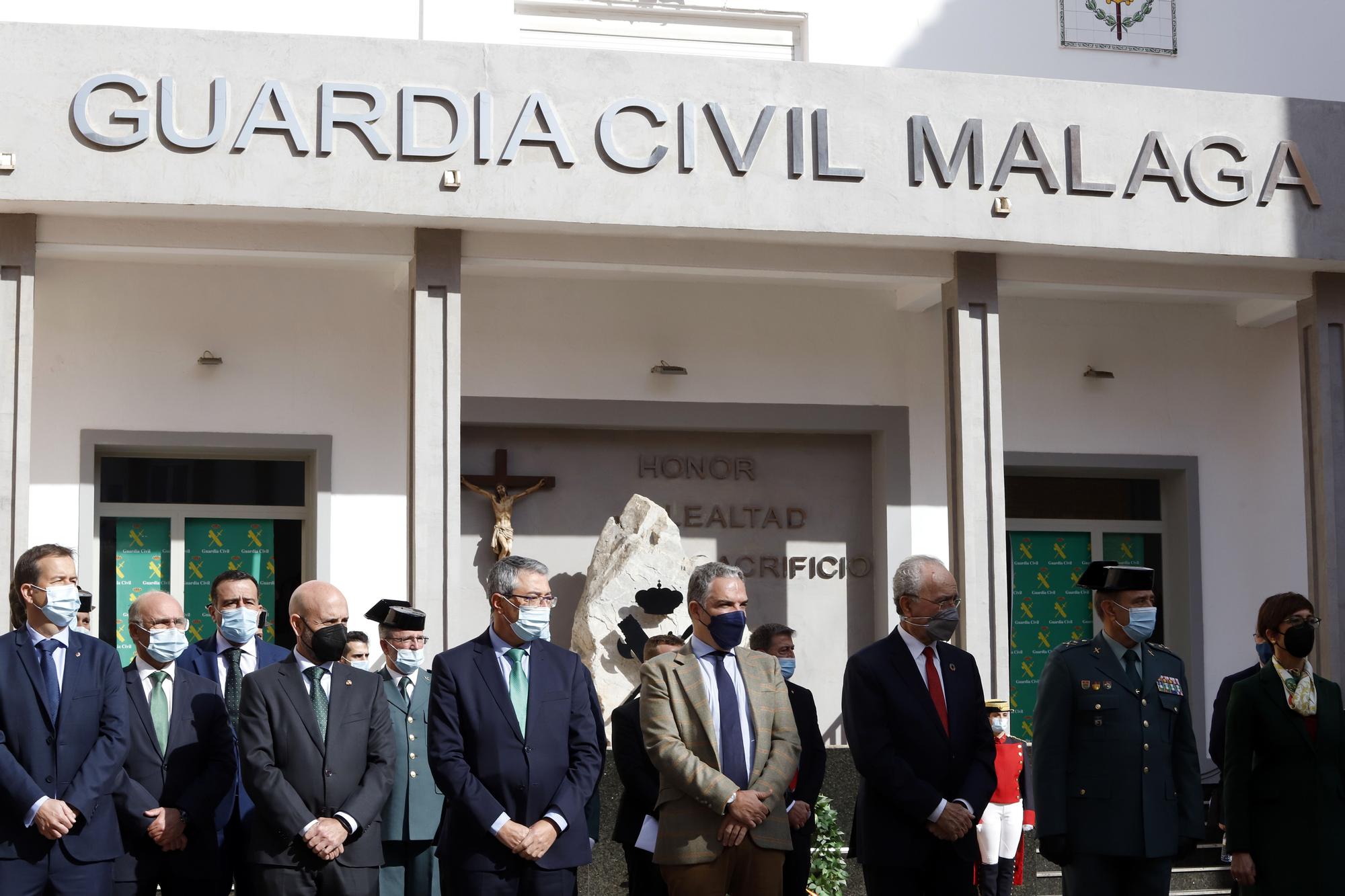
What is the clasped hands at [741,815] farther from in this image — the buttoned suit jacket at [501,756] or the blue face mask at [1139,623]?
the blue face mask at [1139,623]

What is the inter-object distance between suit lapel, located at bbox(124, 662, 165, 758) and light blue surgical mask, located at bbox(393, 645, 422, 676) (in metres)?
1.21

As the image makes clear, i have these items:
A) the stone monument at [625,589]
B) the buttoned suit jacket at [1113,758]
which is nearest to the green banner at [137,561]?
the stone monument at [625,589]

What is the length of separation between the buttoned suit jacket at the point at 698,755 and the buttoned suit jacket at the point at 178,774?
164 centimetres

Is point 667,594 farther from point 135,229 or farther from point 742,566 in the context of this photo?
point 135,229

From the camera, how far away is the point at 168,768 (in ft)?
20.5

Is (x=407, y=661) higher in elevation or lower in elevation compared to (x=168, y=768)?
higher

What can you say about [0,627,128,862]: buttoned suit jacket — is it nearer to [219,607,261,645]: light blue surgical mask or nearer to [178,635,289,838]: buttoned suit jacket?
[178,635,289,838]: buttoned suit jacket

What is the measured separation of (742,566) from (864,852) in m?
6.23

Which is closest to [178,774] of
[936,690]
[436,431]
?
[936,690]

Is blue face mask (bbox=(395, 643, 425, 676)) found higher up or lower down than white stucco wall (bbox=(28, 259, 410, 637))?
lower down

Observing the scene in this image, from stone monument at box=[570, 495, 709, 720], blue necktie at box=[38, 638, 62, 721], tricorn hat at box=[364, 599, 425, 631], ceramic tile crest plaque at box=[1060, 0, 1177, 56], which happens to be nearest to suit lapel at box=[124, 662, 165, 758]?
blue necktie at box=[38, 638, 62, 721]

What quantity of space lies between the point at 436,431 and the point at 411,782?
3.48 meters

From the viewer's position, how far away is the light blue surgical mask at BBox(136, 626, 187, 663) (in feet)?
20.9

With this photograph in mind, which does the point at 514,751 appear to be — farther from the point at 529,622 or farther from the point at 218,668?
the point at 218,668
